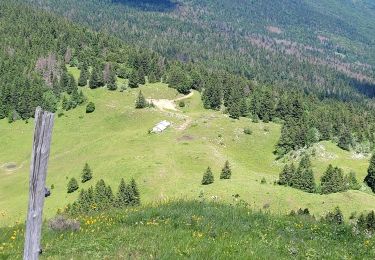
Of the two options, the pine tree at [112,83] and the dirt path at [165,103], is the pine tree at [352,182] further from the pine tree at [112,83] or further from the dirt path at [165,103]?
the pine tree at [112,83]

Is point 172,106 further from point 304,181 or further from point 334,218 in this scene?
point 334,218

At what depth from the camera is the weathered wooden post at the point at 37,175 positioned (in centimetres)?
979

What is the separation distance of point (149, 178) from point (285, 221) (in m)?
53.6

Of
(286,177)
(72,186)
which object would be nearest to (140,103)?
(72,186)

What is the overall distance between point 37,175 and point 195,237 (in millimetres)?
8269

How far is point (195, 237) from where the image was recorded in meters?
17.1

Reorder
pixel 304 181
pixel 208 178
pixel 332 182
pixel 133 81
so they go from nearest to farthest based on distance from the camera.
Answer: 1. pixel 208 178
2. pixel 332 182
3. pixel 304 181
4. pixel 133 81

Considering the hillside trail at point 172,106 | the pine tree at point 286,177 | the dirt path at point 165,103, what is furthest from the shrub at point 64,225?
the dirt path at point 165,103

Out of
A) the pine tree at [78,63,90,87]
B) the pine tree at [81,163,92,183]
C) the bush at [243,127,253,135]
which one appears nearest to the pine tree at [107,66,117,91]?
the pine tree at [78,63,90,87]

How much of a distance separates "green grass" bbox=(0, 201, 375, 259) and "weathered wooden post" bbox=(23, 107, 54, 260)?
4661 millimetres

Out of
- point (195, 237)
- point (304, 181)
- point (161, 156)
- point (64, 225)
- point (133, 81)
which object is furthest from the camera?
point (133, 81)

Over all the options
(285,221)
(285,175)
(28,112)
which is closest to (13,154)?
(28,112)

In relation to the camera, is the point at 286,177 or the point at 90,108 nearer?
the point at 286,177

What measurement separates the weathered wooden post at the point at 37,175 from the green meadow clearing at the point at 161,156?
131 feet
